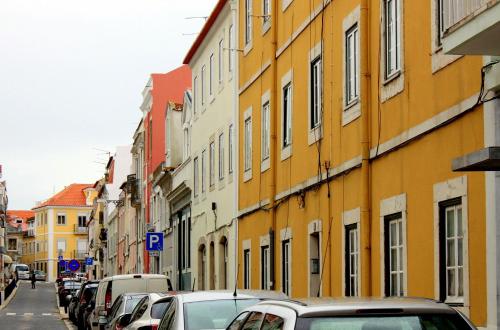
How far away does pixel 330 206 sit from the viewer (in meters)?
20.1

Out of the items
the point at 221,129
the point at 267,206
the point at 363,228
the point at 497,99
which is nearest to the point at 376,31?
the point at 363,228

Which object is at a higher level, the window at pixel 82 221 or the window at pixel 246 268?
the window at pixel 82 221

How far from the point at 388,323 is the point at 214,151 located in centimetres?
2655

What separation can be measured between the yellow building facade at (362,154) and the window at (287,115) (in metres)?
0.03

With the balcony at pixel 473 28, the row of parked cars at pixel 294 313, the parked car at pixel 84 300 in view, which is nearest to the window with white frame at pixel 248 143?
the parked car at pixel 84 300

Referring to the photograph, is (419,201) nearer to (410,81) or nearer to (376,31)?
(410,81)

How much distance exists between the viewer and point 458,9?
11.9 metres

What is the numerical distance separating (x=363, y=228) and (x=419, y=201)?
2397mm

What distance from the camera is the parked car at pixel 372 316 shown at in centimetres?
746

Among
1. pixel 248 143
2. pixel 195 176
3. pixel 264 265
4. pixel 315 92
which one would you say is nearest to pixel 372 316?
pixel 315 92

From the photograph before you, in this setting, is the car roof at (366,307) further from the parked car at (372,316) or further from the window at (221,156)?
the window at (221,156)

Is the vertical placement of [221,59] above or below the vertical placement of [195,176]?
above

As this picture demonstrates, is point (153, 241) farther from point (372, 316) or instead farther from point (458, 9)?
point (372, 316)

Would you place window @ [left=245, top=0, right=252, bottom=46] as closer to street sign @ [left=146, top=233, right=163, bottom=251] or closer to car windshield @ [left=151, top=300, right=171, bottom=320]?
street sign @ [left=146, top=233, right=163, bottom=251]
